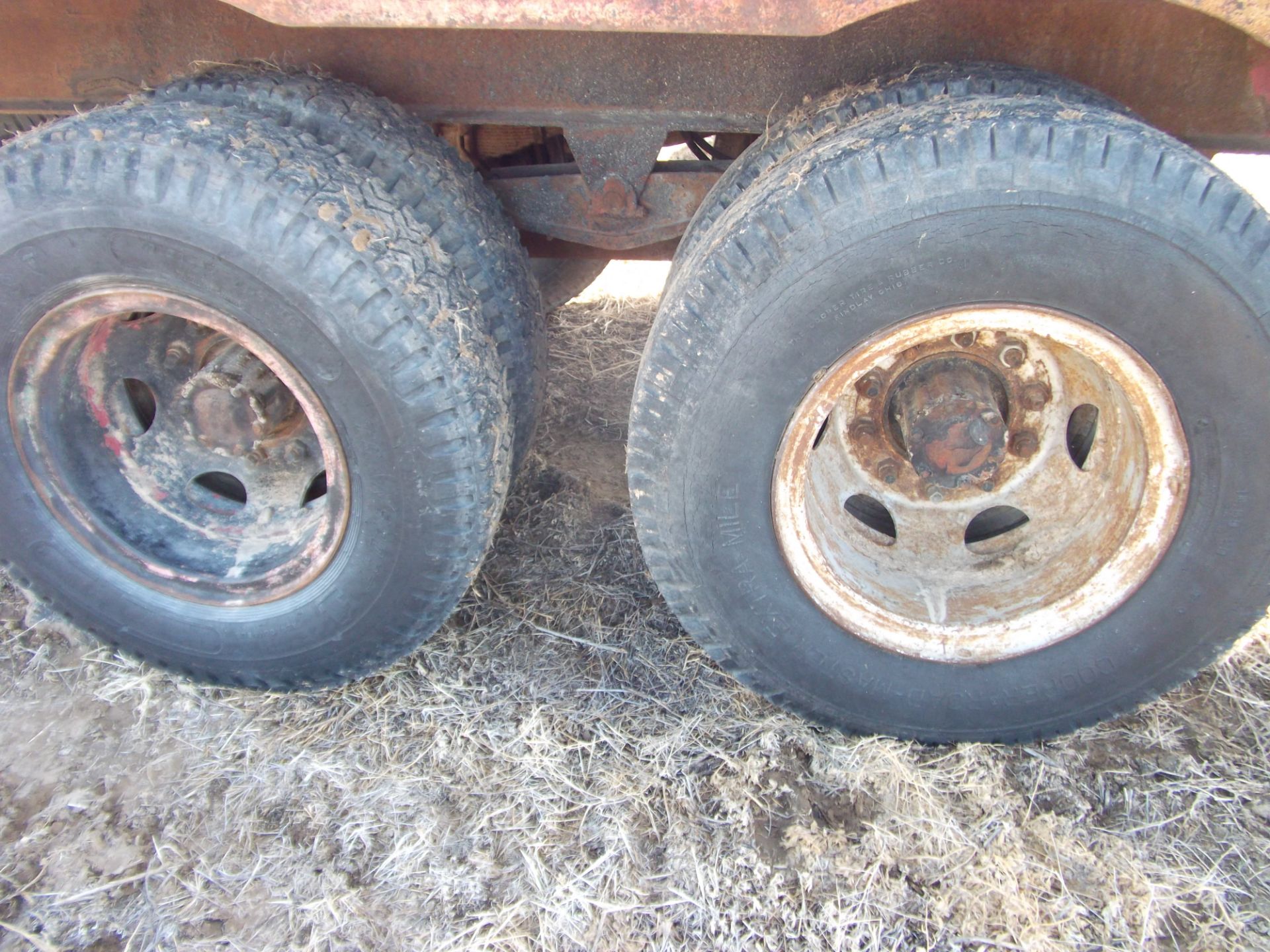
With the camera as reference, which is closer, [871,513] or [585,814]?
[585,814]

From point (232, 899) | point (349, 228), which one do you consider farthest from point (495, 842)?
point (349, 228)

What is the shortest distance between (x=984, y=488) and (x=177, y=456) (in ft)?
6.88

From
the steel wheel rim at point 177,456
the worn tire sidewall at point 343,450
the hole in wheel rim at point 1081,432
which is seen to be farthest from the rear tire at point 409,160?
the hole in wheel rim at point 1081,432

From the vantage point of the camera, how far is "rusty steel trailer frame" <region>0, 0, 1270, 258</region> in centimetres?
192

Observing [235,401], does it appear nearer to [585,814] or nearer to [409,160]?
[409,160]

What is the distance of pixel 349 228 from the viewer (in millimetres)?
1815

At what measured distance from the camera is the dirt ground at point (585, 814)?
1.79 metres

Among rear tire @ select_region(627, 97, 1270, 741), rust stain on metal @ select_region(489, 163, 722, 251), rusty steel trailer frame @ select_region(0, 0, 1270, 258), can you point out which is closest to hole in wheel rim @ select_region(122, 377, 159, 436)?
rusty steel trailer frame @ select_region(0, 0, 1270, 258)

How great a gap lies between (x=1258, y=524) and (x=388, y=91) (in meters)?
2.20

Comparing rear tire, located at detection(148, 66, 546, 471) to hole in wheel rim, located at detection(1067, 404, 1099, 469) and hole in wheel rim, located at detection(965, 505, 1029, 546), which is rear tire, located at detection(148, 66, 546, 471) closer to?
hole in wheel rim, located at detection(965, 505, 1029, 546)

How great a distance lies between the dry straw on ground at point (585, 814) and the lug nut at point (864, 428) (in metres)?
0.75

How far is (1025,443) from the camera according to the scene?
213cm

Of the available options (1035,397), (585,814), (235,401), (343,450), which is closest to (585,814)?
(585,814)

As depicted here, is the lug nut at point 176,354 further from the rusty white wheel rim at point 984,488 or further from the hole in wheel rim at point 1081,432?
the hole in wheel rim at point 1081,432
